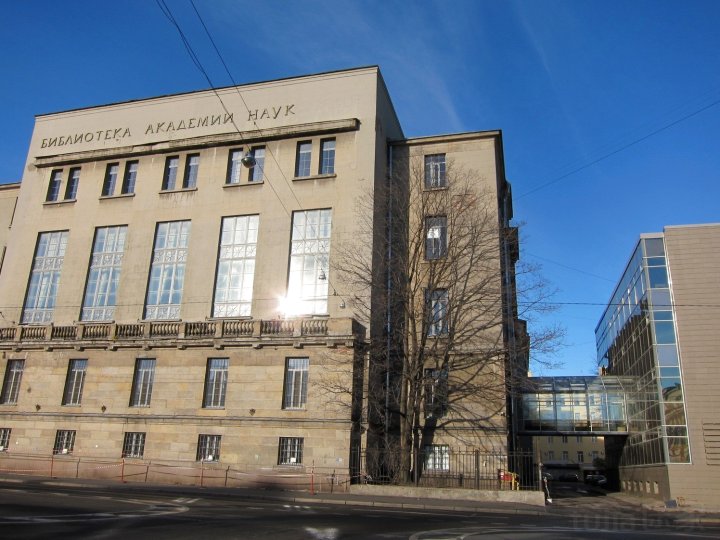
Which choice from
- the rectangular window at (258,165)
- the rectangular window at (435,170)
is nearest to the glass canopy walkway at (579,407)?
the rectangular window at (435,170)

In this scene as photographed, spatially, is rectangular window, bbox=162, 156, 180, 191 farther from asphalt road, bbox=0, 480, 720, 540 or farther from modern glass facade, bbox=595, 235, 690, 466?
modern glass facade, bbox=595, 235, 690, 466

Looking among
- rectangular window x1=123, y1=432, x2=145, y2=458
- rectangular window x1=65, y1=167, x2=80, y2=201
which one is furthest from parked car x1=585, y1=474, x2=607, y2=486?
rectangular window x1=65, y1=167, x2=80, y2=201

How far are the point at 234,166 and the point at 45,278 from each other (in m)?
13.7

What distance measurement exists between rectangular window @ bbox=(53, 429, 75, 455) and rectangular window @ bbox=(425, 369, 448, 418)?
60.2 ft

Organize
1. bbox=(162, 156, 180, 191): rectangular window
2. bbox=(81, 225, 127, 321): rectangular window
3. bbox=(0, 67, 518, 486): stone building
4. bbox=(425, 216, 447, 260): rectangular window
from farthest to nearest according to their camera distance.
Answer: bbox=(162, 156, 180, 191): rectangular window
bbox=(81, 225, 127, 321): rectangular window
bbox=(425, 216, 447, 260): rectangular window
bbox=(0, 67, 518, 486): stone building

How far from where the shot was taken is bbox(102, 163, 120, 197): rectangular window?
3728cm

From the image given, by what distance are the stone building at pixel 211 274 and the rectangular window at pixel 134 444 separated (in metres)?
0.08

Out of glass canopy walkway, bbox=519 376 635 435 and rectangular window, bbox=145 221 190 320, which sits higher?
rectangular window, bbox=145 221 190 320

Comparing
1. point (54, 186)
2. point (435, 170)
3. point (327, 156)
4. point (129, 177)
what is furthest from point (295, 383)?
point (54, 186)

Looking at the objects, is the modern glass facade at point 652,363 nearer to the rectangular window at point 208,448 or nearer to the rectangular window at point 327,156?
the rectangular window at point 327,156

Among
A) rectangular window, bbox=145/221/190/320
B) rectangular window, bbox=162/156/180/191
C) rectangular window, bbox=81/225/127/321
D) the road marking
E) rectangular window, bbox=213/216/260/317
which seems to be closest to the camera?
the road marking

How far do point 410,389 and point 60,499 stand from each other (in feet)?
47.9

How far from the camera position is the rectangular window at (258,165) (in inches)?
1355

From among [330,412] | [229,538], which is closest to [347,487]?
[330,412]
